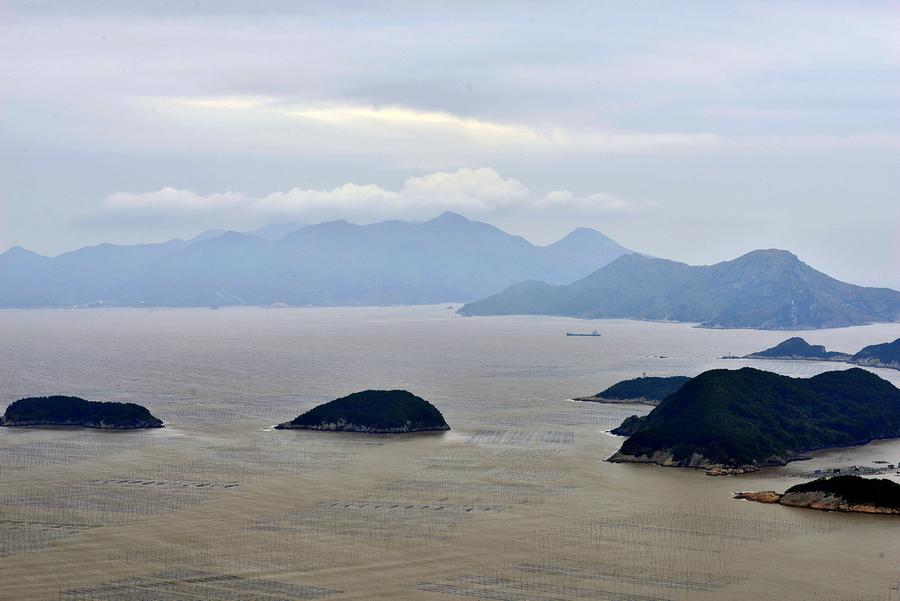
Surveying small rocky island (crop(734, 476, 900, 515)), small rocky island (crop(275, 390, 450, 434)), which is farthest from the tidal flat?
small rocky island (crop(275, 390, 450, 434))

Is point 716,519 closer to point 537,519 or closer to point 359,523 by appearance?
point 537,519

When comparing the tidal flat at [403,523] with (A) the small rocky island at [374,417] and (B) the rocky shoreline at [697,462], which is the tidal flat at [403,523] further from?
(A) the small rocky island at [374,417]

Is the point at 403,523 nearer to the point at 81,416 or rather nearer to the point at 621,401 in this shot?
the point at 81,416

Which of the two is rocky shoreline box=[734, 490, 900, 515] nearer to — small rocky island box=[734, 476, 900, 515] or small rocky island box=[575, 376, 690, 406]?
small rocky island box=[734, 476, 900, 515]

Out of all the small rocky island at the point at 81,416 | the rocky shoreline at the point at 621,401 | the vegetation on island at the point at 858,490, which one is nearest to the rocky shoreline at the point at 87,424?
the small rocky island at the point at 81,416

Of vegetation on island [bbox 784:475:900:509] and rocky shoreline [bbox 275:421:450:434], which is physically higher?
rocky shoreline [bbox 275:421:450:434]

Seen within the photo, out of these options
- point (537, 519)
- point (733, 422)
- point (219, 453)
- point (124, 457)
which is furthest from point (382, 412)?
point (537, 519)

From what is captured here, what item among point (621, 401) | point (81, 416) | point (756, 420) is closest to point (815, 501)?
point (756, 420)

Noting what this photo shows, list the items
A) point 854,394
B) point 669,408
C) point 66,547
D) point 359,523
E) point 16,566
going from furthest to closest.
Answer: point 854,394
point 669,408
point 359,523
point 66,547
point 16,566

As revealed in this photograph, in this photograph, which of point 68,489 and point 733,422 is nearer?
point 68,489
